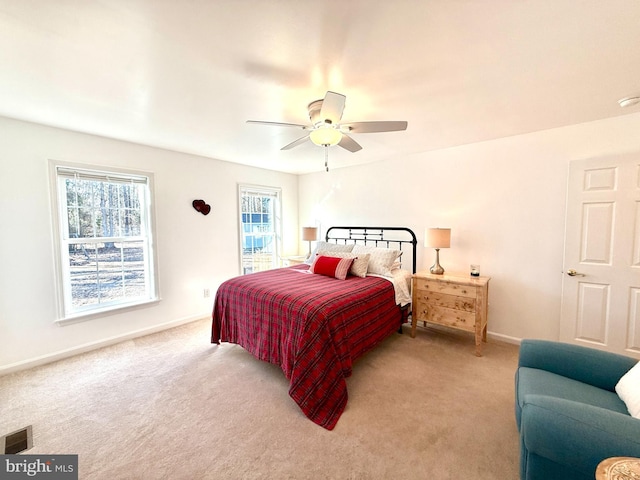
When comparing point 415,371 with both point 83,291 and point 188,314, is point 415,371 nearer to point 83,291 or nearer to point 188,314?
point 188,314

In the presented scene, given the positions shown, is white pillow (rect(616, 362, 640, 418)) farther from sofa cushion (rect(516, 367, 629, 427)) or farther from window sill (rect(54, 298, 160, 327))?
window sill (rect(54, 298, 160, 327))

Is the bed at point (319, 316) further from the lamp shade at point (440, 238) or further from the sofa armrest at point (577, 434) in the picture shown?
the sofa armrest at point (577, 434)

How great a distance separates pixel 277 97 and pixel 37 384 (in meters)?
3.22

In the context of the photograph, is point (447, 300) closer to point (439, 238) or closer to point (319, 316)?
point (439, 238)

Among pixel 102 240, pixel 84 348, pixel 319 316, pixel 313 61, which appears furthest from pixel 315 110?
pixel 84 348

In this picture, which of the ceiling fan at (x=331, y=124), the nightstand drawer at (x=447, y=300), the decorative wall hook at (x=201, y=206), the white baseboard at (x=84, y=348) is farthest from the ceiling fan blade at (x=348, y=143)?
the white baseboard at (x=84, y=348)

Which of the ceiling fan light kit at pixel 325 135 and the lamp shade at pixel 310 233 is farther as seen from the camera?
the lamp shade at pixel 310 233

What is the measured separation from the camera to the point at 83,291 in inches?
117

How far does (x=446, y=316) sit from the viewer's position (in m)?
2.93

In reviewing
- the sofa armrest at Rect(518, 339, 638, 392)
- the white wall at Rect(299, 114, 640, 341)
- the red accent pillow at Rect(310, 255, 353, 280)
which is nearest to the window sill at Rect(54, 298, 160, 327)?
the red accent pillow at Rect(310, 255, 353, 280)

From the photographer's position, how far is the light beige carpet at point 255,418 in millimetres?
1513

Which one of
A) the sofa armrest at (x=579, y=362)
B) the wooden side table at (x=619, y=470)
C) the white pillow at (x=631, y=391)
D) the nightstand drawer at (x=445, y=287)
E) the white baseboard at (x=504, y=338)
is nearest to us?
the wooden side table at (x=619, y=470)

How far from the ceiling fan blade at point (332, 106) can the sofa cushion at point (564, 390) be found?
1.92m

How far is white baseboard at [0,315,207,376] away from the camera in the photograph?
8.16ft
